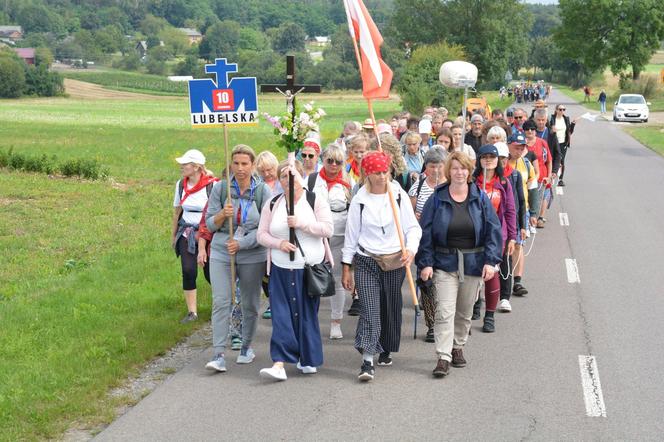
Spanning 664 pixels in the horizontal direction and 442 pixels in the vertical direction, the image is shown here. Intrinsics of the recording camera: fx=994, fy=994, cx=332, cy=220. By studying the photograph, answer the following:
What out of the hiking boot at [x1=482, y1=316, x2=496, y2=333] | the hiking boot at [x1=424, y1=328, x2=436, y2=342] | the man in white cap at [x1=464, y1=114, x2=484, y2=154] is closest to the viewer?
the hiking boot at [x1=424, y1=328, x2=436, y2=342]

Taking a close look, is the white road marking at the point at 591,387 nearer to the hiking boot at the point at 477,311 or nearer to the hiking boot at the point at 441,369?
the hiking boot at the point at 441,369

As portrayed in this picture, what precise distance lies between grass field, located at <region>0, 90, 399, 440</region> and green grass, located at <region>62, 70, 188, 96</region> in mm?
92475

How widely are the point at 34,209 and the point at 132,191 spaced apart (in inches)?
147

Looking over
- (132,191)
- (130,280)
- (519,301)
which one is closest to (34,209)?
(132,191)

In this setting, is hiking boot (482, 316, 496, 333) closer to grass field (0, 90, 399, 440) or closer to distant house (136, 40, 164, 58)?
grass field (0, 90, 399, 440)

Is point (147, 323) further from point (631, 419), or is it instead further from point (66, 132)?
point (66, 132)

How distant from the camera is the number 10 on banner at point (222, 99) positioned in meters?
9.04

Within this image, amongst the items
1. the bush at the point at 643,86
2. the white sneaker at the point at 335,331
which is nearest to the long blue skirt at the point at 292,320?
the white sneaker at the point at 335,331

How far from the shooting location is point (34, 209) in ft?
66.4

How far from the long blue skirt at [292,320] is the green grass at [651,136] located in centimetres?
2776

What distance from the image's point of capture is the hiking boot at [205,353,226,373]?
26.9ft

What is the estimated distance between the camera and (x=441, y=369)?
809 centimetres

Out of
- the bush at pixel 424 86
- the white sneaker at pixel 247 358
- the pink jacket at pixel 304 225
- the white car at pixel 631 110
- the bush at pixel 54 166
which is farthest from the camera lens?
the white car at pixel 631 110

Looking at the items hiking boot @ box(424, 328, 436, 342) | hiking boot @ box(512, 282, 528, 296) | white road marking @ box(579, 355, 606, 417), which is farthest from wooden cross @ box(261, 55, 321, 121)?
hiking boot @ box(512, 282, 528, 296)
